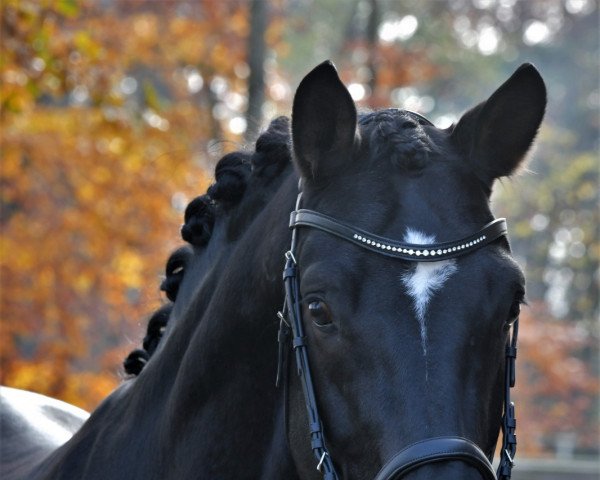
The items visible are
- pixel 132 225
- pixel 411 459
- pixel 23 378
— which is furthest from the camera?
pixel 132 225

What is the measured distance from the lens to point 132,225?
43.9 feet

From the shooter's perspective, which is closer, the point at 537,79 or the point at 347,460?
the point at 347,460

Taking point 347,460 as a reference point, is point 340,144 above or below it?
above

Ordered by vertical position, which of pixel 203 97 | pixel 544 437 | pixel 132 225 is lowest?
pixel 544 437

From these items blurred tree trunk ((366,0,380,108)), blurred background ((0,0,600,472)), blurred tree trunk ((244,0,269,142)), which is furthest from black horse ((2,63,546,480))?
blurred tree trunk ((366,0,380,108))

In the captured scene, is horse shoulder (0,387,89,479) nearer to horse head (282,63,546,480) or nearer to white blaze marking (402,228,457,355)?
horse head (282,63,546,480)

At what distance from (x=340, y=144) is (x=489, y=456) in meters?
0.92

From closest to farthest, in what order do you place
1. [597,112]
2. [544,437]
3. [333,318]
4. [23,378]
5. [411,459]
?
[411,459] → [333,318] → [23,378] → [544,437] → [597,112]

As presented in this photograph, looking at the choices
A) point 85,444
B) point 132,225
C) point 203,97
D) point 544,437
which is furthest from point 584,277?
point 85,444

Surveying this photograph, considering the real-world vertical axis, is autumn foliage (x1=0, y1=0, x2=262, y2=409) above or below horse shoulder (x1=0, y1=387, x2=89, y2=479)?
above

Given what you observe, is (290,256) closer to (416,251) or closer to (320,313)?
(320,313)

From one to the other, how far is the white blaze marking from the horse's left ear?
417mm

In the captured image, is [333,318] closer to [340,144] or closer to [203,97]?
[340,144]

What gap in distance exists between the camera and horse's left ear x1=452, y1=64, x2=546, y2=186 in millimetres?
2938
